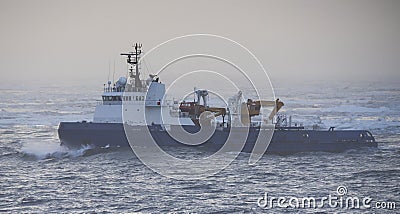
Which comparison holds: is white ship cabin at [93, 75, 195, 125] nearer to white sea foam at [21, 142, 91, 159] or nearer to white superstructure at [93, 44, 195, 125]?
white superstructure at [93, 44, 195, 125]

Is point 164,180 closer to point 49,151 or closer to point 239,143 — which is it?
point 239,143

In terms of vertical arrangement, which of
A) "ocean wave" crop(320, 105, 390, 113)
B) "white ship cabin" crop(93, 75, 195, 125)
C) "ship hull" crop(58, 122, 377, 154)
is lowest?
"ship hull" crop(58, 122, 377, 154)

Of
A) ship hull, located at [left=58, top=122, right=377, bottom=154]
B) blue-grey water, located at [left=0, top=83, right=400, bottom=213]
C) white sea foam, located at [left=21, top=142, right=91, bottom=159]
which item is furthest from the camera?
ship hull, located at [left=58, top=122, right=377, bottom=154]

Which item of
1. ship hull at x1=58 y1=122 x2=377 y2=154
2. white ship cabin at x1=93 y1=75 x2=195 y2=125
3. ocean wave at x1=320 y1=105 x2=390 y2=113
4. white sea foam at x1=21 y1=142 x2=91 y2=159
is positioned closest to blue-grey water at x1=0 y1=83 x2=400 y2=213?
white sea foam at x1=21 y1=142 x2=91 y2=159

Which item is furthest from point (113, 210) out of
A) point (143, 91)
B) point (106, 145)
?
point (143, 91)

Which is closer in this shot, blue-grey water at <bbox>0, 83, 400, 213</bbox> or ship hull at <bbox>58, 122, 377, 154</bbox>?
blue-grey water at <bbox>0, 83, 400, 213</bbox>

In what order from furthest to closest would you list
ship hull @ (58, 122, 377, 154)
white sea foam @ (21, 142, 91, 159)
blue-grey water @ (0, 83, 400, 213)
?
1. ship hull @ (58, 122, 377, 154)
2. white sea foam @ (21, 142, 91, 159)
3. blue-grey water @ (0, 83, 400, 213)

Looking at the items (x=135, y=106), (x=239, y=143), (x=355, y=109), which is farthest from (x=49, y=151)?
(x=355, y=109)

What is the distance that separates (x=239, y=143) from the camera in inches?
1395

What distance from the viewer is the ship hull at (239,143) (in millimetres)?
35188

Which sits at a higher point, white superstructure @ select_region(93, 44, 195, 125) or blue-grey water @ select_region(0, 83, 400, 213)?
white superstructure @ select_region(93, 44, 195, 125)

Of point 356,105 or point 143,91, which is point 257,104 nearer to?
point 143,91

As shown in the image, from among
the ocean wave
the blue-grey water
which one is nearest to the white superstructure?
the blue-grey water

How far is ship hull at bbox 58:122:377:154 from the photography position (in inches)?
1385
